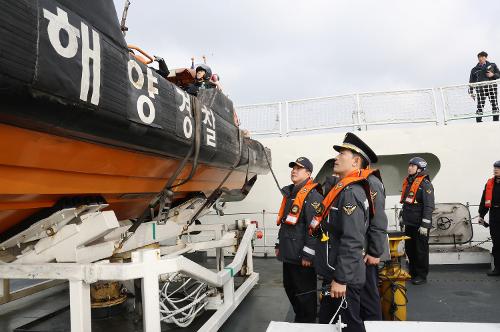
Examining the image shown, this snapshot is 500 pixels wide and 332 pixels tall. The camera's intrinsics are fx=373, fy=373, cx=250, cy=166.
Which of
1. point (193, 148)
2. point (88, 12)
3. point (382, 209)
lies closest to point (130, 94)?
point (88, 12)

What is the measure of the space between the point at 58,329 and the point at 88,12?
2.74 meters

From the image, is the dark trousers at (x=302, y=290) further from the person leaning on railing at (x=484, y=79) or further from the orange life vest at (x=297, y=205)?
the person leaning on railing at (x=484, y=79)

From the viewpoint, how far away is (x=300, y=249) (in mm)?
2906

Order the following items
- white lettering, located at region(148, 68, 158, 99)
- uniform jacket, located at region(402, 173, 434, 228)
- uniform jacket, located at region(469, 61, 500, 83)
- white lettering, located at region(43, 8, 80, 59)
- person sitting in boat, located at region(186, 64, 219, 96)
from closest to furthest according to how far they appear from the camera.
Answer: white lettering, located at region(43, 8, 80, 59) → white lettering, located at region(148, 68, 158, 99) → person sitting in boat, located at region(186, 64, 219, 96) → uniform jacket, located at region(402, 173, 434, 228) → uniform jacket, located at region(469, 61, 500, 83)

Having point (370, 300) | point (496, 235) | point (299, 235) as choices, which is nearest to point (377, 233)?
point (370, 300)

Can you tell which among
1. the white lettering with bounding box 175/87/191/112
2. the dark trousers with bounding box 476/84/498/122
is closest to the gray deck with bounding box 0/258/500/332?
the white lettering with bounding box 175/87/191/112

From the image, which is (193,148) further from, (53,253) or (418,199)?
(418,199)

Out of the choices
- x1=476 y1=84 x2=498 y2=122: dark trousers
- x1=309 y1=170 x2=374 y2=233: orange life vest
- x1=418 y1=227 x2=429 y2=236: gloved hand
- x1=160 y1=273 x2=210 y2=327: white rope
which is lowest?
x1=160 y1=273 x2=210 y2=327: white rope

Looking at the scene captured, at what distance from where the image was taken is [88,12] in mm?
1617

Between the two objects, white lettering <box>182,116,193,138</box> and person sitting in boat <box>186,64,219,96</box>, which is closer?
white lettering <box>182,116,193,138</box>

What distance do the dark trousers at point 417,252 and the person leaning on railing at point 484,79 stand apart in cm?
276

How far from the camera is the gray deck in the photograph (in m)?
3.16

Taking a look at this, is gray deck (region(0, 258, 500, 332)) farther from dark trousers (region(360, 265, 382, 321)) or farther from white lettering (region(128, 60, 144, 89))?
white lettering (region(128, 60, 144, 89))

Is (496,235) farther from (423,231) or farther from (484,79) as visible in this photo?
(484,79)
